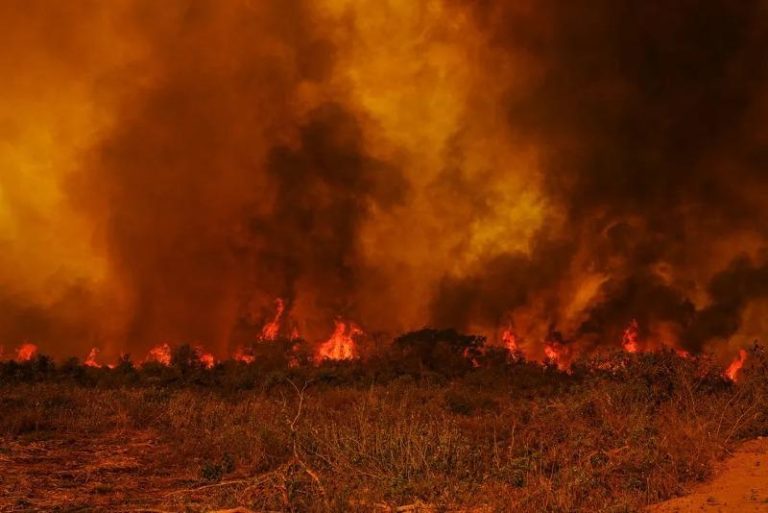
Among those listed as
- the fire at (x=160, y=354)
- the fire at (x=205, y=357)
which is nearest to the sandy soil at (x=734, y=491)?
the fire at (x=205, y=357)

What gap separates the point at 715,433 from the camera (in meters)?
9.10

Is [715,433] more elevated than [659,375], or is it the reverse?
[659,375]

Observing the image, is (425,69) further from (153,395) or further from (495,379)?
(153,395)

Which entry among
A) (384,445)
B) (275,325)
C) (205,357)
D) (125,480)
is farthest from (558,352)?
(125,480)

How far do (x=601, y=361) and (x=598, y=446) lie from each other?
643cm

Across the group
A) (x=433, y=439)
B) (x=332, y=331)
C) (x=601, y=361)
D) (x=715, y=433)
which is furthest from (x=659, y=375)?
(x=332, y=331)

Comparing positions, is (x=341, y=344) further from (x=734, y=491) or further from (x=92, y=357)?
(x=734, y=491)

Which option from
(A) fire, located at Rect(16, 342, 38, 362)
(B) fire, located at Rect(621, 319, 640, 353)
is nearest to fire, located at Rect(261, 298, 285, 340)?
(A) fire, located at Rect(16, 342, 38, 362)

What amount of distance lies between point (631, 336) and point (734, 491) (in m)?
18.2

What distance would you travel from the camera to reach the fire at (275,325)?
25328 mm

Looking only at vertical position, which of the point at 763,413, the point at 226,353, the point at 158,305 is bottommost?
the point at 763,413

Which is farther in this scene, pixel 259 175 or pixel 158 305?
pixel 259 175

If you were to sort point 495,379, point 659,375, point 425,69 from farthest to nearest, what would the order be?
point 425,69, point 495,379, point 659,375

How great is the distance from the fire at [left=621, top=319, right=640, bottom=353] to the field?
832 cm
